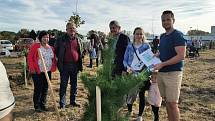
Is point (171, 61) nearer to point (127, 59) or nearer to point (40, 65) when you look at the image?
point (127, 59)

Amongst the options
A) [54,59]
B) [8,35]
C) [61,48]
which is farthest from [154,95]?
[8,35]

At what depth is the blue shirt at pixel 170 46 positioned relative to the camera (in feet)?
15.7

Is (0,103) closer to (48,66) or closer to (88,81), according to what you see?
(88,81)

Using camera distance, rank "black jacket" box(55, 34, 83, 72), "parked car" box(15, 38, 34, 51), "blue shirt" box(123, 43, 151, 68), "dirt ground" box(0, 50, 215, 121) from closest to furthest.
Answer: "blue shirt" box(123, 43, 151, 68)
"dirt ground" box(0, 50, 215, 121)
"black jacket" box(55, 34, 83, 72)
"parked car" box(15, 38, 34, 51)

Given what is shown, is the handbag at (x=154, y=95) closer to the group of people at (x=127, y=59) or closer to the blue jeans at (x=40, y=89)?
the group of people at (x=127, y=59)

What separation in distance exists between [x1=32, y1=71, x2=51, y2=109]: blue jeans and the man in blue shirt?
2941 mm

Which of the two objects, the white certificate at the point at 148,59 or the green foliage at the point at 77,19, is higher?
the green foliage at the point at 77,19

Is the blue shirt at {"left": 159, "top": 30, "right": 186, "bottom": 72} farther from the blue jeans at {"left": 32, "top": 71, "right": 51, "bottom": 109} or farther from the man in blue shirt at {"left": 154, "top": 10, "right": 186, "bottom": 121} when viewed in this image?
the blue jeans at {"left": 32, "top": 71, "right": 51, "bottom": 109}

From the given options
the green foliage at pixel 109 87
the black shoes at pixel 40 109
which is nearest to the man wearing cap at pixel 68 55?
the black shoes at pixel 40 109

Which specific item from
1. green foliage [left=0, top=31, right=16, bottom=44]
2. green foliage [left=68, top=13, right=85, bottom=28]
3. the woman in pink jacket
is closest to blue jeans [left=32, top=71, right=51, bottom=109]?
the woman in pink jacket

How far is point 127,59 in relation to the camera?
5848mm

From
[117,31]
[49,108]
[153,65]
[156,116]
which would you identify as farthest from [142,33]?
[49,108]

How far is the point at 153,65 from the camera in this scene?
4832mm

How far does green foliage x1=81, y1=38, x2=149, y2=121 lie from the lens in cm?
265
